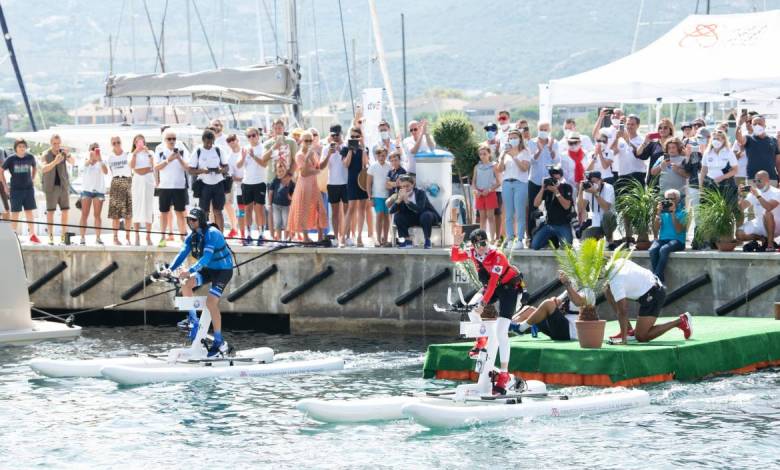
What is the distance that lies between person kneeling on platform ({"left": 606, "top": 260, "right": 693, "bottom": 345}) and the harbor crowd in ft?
9.97

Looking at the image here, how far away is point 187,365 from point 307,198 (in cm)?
556

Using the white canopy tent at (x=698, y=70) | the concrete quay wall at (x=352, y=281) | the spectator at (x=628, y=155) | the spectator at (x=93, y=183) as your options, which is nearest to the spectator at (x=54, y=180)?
the spectator at (x=93, y=183)

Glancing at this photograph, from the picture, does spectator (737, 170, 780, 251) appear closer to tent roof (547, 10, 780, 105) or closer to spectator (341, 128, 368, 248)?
tent roof (547, 10, 780, 105)

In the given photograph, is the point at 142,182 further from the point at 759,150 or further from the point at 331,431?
the point at 331,431

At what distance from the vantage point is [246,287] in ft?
84.2

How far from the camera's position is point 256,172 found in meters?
25.5

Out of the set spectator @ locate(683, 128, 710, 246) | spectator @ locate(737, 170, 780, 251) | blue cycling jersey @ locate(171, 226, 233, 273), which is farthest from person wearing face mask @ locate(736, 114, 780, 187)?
blue cycling jersey @ locate(171, 226, 233, 273)

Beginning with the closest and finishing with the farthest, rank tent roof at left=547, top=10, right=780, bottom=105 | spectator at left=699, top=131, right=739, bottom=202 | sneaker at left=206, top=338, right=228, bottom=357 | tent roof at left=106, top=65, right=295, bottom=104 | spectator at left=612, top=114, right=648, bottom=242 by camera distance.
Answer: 1. sneaker at left=206, top=338, right=228, bottom=357
2. spectator at left=699, top=131, right=739, bottom=202
3. spectator at left=612, top=114, right=648, bottom=242
4. tent roof at left=547, top=10, right=780, bottom=105
5. tent roof at left=106, top=65, right=295, bottom=104

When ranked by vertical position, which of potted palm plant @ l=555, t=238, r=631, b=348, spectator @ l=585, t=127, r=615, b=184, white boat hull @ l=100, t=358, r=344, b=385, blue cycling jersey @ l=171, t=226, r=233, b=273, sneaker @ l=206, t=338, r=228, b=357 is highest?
spectator @ l=585, t=127, r=615, b=184

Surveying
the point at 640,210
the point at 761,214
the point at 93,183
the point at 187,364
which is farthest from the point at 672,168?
the point at 93,183

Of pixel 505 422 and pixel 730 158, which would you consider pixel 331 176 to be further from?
pixel 505 422

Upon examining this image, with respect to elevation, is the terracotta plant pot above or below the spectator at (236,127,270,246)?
below

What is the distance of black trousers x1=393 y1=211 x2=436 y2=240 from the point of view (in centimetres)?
2408

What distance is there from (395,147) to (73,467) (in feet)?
36.9
